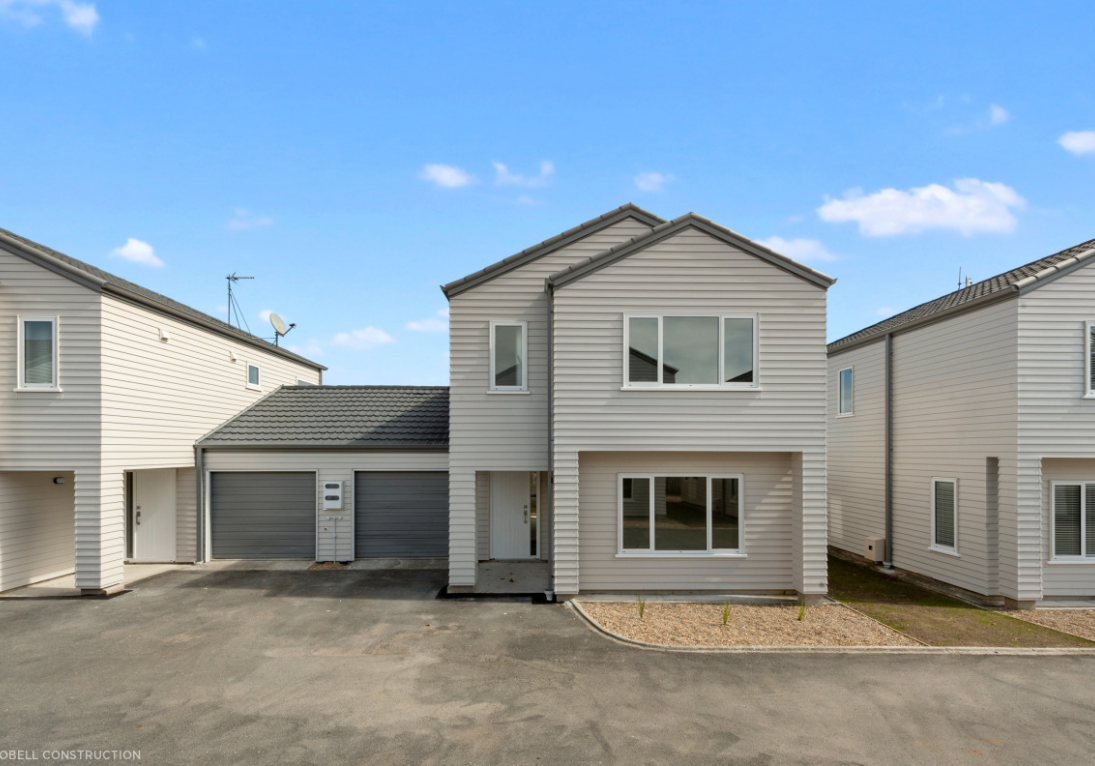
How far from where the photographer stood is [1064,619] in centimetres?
1084

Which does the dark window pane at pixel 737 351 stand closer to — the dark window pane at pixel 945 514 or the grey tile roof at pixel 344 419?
the dark window pane at pixel 945 514

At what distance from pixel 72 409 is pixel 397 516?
723cm

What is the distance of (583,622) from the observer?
1052 centimetres

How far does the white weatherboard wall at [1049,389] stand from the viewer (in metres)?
11.4

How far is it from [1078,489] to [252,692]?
47.9 feet

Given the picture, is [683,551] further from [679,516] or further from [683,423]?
[683,423]

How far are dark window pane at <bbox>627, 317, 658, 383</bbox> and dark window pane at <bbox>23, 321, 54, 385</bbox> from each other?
1154cm

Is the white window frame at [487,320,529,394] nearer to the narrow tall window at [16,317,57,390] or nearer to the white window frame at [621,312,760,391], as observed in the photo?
the white window frame at [621,312,760,391]

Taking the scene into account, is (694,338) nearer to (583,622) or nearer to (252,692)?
(583,622)

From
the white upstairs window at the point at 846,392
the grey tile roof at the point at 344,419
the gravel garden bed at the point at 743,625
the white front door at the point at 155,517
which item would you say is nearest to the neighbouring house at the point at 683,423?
the gravel garden bed at the point at 743,625

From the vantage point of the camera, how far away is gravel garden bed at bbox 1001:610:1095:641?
1020 centimetres

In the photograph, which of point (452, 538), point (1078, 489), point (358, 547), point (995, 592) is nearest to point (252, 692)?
point (452, 538)

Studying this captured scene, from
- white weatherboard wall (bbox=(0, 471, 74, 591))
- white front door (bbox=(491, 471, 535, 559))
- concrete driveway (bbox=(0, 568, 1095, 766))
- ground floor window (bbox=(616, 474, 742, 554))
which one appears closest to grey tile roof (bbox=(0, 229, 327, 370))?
white weatherboard wall (bbox=(0, 471, 74, 591))

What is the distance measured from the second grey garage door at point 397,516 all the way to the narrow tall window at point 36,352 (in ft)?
22.2
